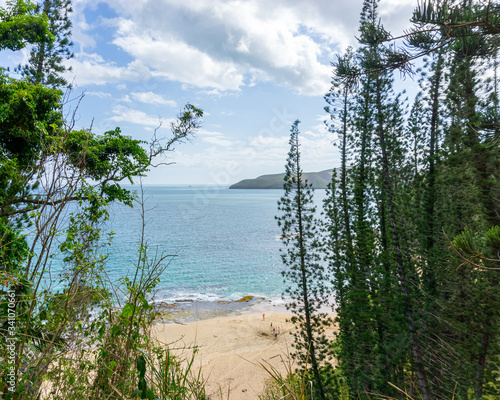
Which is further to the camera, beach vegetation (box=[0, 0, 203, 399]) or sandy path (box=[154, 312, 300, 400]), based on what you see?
sandy path (box=[154, 312, 300, 400])

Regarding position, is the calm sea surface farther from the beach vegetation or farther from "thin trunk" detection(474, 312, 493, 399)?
"thin trunk" detection(474, 312, 493, 399)

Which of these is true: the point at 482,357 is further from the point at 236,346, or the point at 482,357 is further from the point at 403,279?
the point at 236,346

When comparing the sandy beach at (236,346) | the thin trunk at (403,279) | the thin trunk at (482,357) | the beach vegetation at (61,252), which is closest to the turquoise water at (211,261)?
the sandy beach at (236,346)

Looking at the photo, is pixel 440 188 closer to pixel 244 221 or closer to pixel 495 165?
pixel 495 165

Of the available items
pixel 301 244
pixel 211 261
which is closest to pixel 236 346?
pixel 301 244

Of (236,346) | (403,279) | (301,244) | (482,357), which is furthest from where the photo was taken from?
(236,346)

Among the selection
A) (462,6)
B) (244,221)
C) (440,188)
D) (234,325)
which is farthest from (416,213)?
(244,221)

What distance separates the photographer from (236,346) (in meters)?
19.4

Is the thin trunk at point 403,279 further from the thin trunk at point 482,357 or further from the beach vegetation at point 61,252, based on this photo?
the beach vegetation at point 61,252

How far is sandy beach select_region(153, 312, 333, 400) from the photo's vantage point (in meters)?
14.9

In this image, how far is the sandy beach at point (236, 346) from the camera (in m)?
14.9

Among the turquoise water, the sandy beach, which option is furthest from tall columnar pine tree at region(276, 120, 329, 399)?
the turquoise water

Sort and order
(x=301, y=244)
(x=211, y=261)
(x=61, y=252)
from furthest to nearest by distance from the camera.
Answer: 1. (x=211, y=261)
2. (x=301, y=244)
3. (x=61, y=252)

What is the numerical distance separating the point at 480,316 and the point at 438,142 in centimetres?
673
